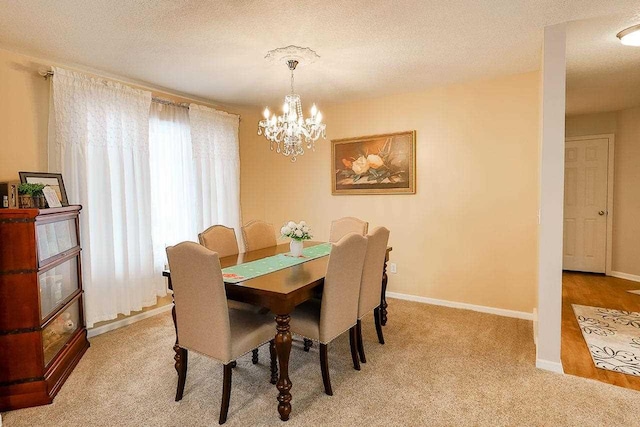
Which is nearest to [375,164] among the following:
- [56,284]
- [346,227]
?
[346,227]

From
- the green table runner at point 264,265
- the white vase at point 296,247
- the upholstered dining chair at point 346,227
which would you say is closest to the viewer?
the green table runner at point 264,265

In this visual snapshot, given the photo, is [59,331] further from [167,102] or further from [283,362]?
[167,102]

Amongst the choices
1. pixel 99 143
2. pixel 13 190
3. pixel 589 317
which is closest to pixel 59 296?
pixel 13 190

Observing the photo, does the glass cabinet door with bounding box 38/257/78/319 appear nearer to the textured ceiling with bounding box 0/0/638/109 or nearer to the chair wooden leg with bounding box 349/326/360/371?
the textured ceiling with bounding box 0/0/638/109

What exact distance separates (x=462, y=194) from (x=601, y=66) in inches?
65.2

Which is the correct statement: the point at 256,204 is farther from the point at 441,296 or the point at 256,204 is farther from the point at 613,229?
the point at 613,229

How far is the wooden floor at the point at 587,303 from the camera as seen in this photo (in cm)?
238

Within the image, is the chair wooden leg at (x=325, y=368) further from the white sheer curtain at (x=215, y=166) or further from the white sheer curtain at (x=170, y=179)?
the white sheer curtain at (x=215, y=166)

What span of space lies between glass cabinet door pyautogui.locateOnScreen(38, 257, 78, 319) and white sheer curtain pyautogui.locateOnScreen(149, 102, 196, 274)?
92 centimetres

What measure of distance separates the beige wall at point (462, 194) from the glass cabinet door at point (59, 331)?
112 inches

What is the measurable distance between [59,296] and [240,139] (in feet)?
10.6

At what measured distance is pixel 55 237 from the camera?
2502 millimetres

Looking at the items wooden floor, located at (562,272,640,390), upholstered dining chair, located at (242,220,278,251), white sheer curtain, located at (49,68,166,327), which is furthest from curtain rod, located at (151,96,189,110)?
wooden floor, located at (562,272,640,390)

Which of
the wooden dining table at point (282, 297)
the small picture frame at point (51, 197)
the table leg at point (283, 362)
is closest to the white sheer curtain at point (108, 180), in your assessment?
the small picture frame at point (51, 197)
